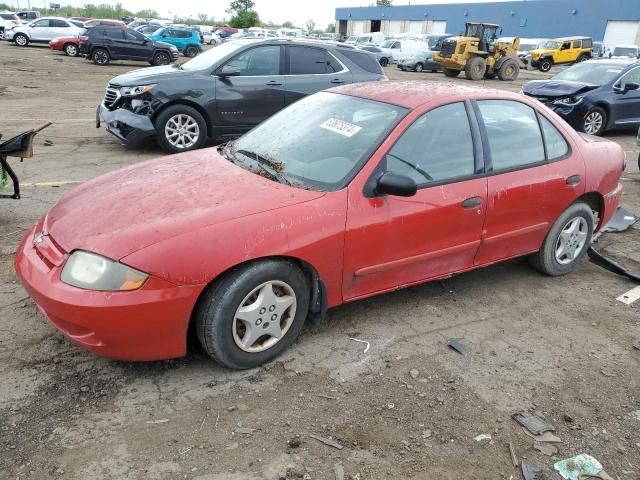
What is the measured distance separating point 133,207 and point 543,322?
113 inches

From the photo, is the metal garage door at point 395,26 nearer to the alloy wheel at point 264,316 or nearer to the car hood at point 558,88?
the car hood at point 558,88

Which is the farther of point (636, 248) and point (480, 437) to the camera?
point (636, 248)

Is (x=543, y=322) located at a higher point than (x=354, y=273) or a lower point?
lower

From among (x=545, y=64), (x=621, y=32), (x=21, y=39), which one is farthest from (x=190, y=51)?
(x=621, y=32)

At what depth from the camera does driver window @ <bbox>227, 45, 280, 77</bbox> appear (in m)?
8.04

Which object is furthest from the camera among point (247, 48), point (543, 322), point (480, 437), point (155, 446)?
point (247, 48)

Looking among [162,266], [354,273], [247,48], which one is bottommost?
[354,273]

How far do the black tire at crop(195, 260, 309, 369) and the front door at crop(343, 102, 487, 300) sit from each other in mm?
455

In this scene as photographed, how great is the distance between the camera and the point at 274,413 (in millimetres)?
2811

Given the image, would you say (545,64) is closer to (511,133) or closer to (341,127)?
(511,133)

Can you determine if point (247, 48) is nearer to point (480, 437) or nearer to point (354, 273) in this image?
point (354, 273)

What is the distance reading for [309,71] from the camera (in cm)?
847

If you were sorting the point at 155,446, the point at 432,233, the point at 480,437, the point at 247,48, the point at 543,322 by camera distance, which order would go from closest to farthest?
the point at 155,446
the point at 480,437
the point at 432,233
the point at 543,322
the point at 247,48

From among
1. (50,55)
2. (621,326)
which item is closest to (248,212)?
(621,326)
